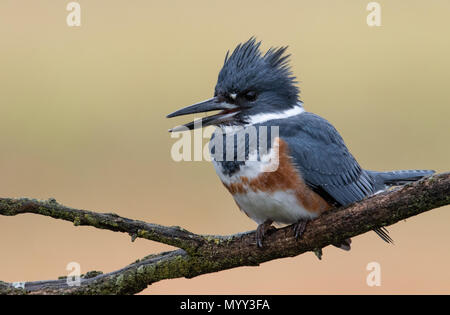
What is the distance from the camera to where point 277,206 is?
2.34 m

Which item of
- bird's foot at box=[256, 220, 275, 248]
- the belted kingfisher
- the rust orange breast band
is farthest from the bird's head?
bird's foot at box=[256, 220, 275, 248]

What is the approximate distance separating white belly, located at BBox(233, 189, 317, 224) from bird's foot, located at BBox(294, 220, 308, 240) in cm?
5

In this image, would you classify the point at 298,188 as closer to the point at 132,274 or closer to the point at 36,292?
the point at 132,274

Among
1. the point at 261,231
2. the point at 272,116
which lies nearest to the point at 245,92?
the point at 272,116

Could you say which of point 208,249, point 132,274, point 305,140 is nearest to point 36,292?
point 132,274

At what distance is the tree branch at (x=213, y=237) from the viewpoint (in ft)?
6.31

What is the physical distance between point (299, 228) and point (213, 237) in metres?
0.33

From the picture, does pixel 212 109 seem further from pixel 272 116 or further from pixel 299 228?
pixel 299 228

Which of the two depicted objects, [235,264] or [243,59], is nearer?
[235,264]

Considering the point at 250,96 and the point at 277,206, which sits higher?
the point at 250,96

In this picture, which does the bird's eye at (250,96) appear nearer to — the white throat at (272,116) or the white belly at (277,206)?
the white throat at (272,116)

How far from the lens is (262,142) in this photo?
242 cm

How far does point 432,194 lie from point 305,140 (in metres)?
0.71

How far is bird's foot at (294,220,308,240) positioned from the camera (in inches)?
87.1
